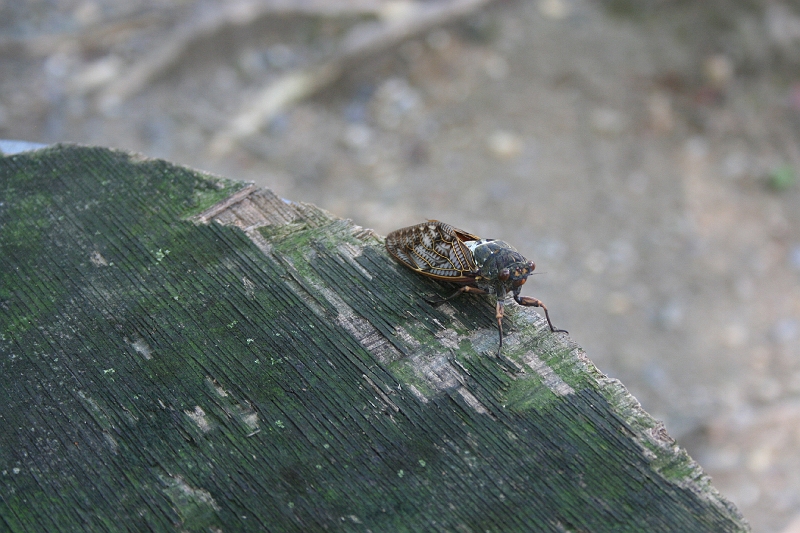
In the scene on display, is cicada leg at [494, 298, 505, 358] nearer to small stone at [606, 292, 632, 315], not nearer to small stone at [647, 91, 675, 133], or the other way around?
small stone at [606, 292, 632, 315]

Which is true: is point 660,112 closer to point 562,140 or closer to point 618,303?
point 562,140

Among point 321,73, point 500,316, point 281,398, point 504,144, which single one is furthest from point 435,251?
point 321,73

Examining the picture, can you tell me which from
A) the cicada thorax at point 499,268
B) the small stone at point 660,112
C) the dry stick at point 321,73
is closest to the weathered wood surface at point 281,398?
the cicada thorax at point 499,268

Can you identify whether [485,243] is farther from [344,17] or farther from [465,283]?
[344,17]

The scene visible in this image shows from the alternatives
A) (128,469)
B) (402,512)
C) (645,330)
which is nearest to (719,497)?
(402,512)

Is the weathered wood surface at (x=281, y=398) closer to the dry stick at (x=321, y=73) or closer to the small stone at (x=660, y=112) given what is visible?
the dry stick at (x=321, y=73)

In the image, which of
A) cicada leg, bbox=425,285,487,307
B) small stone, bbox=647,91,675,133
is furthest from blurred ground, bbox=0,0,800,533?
cicada leg, bbox=425,285,487,307
